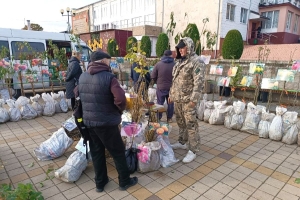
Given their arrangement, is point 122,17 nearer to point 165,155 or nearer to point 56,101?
point 56,101

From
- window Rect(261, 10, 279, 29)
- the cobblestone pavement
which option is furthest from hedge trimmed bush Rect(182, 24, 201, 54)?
window Rect(261, 10, 279, 29)

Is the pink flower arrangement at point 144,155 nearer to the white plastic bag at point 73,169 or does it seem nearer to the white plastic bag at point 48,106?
the white plastic bag at point 73,169

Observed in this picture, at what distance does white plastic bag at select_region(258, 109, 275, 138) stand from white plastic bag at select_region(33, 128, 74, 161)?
11.6 feet

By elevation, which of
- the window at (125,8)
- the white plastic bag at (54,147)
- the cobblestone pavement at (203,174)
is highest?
the window at (125,8)

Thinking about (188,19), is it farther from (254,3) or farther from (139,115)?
(139,115)

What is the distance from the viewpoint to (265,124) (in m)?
4.05

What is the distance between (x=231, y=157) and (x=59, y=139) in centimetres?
274

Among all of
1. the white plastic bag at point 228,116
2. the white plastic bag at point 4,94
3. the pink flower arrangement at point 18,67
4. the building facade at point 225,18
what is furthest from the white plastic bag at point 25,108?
the building facade at point 225,18

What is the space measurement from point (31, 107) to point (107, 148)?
13.0ft

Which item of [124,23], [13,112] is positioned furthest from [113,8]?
[13,112]

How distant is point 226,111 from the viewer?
4.63m

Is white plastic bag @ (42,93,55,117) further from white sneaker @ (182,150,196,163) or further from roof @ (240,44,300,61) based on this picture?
roof @ (240,44,300,61)

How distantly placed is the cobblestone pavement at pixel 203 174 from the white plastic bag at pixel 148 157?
0.31 feet

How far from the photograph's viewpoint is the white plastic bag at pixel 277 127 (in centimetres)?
387
